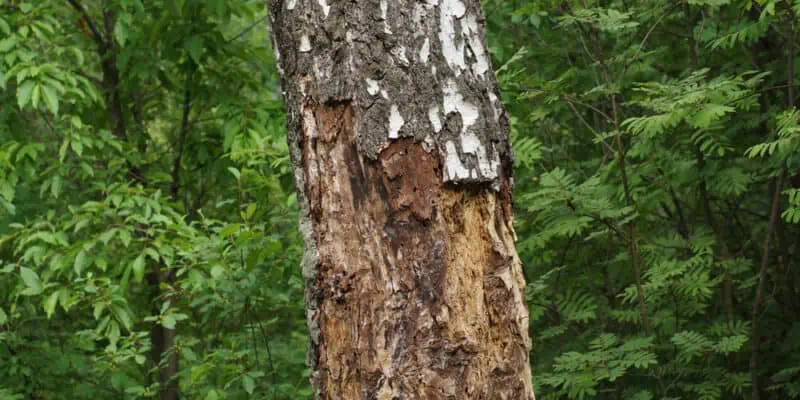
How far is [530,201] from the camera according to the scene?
423cm

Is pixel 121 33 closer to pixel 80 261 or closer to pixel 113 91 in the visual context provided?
pixel 113 91

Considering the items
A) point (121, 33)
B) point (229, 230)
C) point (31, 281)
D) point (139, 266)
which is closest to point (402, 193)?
point (229, 230)

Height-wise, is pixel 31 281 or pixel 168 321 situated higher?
pixel 31 281

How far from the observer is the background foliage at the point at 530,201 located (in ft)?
12.6

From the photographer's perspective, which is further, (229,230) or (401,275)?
(229,230)

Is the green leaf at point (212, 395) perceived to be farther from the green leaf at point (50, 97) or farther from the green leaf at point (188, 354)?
the green leaf at point (50, 97)

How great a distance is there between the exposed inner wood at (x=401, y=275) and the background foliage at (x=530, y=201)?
1.69 meters

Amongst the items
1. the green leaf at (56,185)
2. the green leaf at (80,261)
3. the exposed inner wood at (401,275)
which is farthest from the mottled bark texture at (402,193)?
the green leaf at (56,185)

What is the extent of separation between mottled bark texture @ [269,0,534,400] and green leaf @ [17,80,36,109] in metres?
2.57

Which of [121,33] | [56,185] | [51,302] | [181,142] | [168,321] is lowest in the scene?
[168,321]

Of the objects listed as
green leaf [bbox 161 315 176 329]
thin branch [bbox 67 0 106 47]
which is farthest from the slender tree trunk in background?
green leaf [bbox 161 315 176 329]

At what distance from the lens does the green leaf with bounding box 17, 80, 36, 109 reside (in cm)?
410

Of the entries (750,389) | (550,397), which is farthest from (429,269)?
(750,389)

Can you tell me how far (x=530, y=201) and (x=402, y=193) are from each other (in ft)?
7.99
